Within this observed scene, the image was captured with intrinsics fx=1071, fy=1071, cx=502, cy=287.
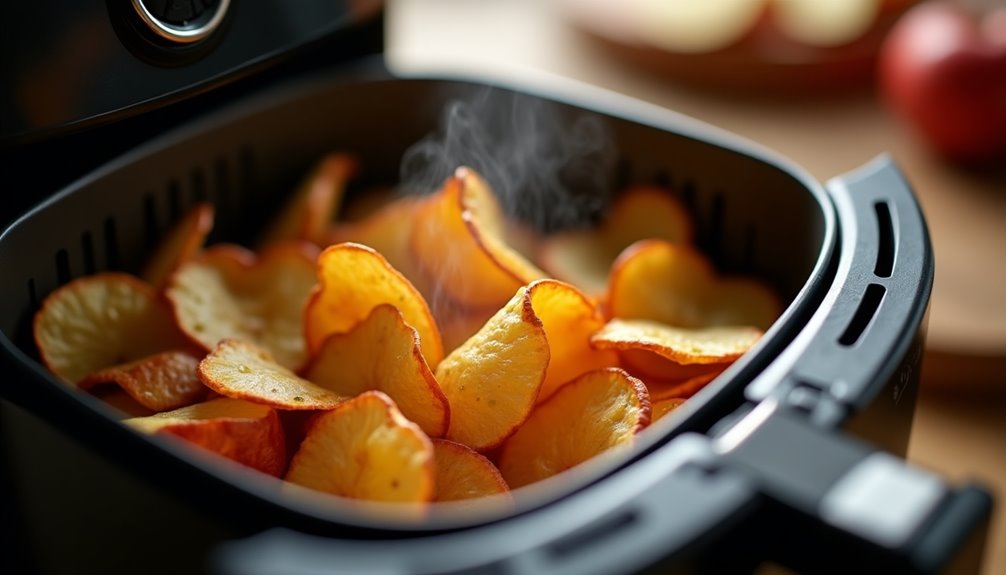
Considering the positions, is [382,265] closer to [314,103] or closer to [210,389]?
[210,389]

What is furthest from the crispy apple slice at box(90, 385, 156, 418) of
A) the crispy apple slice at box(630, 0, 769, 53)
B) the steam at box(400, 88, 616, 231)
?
the crispy apple slice at box(630, 0, 769, 53)

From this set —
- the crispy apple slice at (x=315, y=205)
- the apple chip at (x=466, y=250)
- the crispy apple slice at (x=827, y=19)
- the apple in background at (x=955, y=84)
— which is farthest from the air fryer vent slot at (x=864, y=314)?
the crispy apple slice at (x=827, y=19)

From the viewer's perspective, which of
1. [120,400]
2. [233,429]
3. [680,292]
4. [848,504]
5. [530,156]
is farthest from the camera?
[530,156]

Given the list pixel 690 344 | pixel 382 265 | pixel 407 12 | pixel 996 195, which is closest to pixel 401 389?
pixel 382 265

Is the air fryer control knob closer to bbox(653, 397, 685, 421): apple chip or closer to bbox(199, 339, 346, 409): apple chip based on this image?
bbox(199, 339, 346, 409): apple chip

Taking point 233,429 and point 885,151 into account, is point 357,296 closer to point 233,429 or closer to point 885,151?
point 233,429

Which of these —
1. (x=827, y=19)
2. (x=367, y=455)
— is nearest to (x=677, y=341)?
(x=367, y=455)
